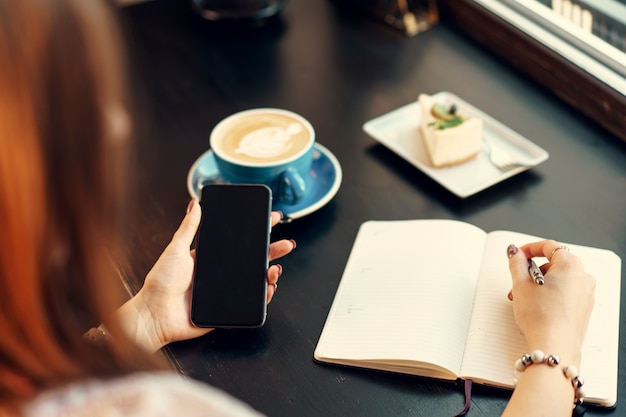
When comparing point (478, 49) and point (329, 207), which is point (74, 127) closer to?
point (329, 207)

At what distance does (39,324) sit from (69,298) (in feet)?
0.09

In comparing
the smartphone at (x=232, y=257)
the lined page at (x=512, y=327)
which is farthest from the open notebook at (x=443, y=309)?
the smartphone at (x=232, y=257)

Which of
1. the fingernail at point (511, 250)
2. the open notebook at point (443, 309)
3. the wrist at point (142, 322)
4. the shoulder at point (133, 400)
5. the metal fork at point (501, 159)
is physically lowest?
the metal fork at point (501, 159)

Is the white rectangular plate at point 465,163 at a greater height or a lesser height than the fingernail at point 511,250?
lesser

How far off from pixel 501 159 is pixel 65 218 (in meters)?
0.77

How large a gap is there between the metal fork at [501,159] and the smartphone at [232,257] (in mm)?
371

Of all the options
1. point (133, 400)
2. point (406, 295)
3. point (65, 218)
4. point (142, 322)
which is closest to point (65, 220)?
point (65, 218)

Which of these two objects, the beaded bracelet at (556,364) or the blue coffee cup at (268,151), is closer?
the beaded bracelet at (556,364)

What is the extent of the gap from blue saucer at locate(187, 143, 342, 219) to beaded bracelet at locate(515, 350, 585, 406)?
0.37 meters

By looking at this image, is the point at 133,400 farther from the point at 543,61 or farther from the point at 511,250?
the point at 543,61

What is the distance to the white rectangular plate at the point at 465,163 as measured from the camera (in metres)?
1.04

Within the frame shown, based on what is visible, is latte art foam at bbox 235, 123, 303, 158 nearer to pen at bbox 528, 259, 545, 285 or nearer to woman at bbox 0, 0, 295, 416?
pen at bbox 528, 259, 545, 285

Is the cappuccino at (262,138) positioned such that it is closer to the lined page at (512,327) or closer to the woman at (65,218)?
the lined page at (512,327)

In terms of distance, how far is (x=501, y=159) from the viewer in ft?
3.51
